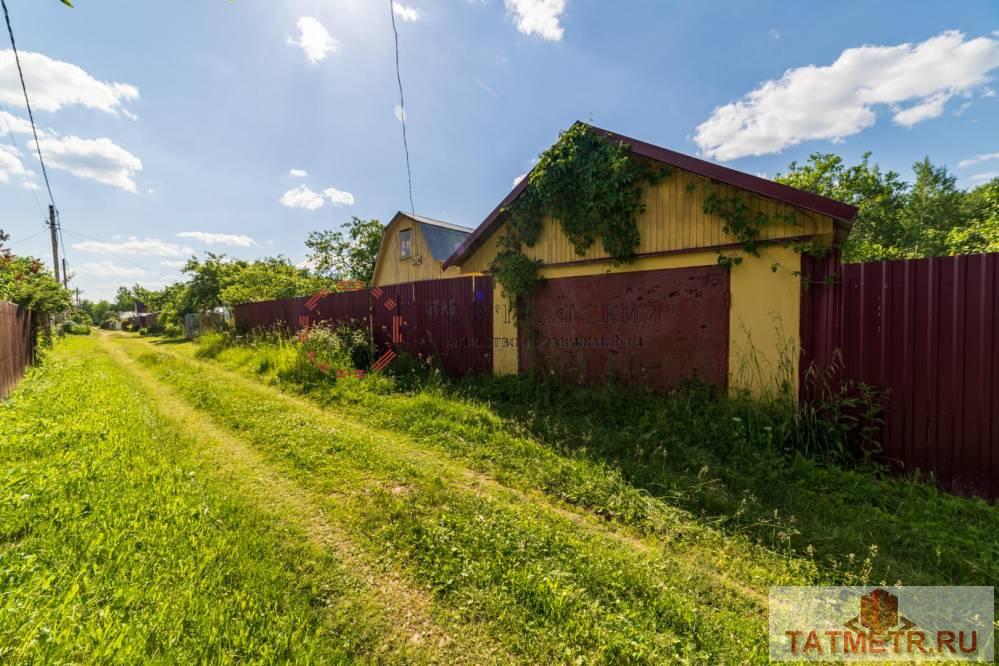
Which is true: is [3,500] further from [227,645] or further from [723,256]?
[723,256]

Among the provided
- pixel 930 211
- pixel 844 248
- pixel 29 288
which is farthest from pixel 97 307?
pixel 930 211

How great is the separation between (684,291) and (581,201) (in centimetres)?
215

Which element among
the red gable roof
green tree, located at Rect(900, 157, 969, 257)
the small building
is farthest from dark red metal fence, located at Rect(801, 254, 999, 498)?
green tree, located at Rect(900, 157, 969, 257)

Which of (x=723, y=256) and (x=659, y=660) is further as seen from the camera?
(x=723, y=256)

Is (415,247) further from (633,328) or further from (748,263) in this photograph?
(748,263)

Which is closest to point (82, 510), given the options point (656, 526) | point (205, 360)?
point (656, 526)

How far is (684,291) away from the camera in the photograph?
17.1 feet

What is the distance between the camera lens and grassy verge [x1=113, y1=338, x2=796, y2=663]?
185cm

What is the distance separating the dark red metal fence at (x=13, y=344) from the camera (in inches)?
263

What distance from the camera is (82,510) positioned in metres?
2.78

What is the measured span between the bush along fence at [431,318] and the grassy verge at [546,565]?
3788mm

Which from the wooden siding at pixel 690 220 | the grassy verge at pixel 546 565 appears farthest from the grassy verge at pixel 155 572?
the wooden siding at pixel 690 220

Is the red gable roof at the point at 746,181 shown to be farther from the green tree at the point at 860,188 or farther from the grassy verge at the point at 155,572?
the green tree at the point at 860,188

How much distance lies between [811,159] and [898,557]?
21.2 metres
